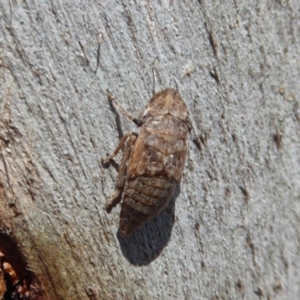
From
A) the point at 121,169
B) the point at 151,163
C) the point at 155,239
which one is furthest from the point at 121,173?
the point at 155,239

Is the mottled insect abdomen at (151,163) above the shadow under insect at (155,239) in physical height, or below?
above

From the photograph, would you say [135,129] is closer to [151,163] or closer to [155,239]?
[151,163]

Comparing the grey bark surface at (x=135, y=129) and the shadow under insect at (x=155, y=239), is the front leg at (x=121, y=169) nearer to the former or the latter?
the grey bark surface at (x=135, y=129)

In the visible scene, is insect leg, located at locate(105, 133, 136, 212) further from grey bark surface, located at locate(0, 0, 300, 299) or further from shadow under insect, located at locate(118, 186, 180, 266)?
shadow under insect, located at locate(118, 186, 180, 266)

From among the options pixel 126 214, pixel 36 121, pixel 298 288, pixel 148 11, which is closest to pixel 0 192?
pixel 36 121

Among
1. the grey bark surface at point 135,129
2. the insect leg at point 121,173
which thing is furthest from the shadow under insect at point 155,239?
the insect leg at point 121,173

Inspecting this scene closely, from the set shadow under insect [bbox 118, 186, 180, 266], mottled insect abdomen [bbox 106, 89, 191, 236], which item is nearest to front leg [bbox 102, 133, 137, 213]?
mottled insect abdomen [bbox 106, 89, 191, 236]

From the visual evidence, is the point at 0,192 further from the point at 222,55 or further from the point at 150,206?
the point at 222,55
